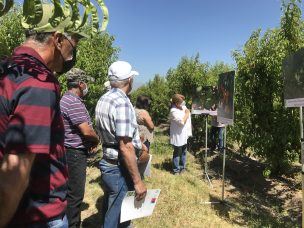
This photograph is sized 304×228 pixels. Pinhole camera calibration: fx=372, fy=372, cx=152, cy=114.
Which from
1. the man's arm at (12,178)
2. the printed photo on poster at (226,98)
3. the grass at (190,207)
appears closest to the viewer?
the man's arm at (12,178)

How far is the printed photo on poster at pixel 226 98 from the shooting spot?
21.7ft

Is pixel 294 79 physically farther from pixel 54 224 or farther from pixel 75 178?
pixel 54 224

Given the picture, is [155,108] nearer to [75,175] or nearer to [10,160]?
[75,175]

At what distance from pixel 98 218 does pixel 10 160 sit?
442 cm

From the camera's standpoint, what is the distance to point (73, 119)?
14.2ft

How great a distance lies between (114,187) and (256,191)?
20.9 feet

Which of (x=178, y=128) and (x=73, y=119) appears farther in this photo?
(x=178, y=128)

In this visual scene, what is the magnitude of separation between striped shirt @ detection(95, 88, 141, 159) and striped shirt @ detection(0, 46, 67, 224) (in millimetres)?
1403

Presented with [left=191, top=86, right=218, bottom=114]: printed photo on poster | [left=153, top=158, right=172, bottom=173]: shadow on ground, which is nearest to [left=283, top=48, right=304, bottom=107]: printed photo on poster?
[left=191, top=86, right=218, bottom=114]: printed photo on poster

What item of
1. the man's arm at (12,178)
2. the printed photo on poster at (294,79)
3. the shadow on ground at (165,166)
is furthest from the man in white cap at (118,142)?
the shadow on ground at (165,166)

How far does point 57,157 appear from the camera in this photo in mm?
1937

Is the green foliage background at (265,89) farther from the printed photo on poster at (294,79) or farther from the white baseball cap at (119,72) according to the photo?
the white baseball cap at (119,72)

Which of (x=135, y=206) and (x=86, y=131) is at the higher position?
(x=86, y=131)

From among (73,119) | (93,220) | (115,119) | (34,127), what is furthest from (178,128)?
(34,127)
